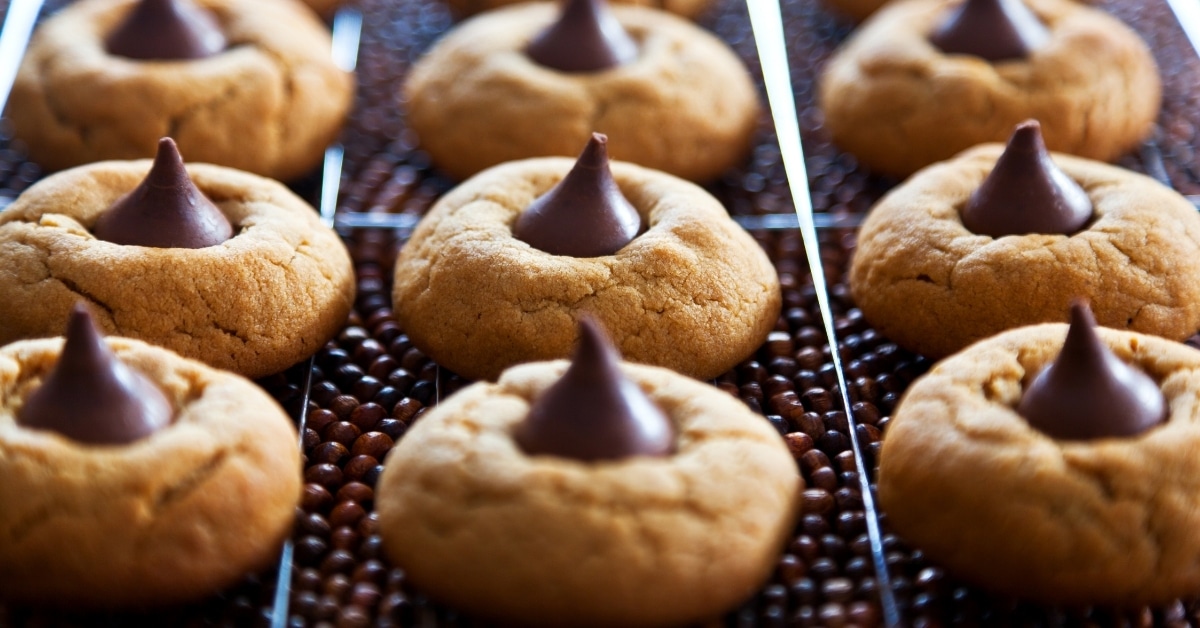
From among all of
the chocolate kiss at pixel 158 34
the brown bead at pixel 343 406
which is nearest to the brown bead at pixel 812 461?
the brown bead at pixel 343 406

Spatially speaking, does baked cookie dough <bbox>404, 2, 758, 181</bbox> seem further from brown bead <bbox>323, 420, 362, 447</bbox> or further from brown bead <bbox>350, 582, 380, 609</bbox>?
brown bead <bbox>350, 582, 380, 609</bbox>

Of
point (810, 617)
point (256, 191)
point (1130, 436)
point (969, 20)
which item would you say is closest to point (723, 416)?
Answer: point (810, 617)

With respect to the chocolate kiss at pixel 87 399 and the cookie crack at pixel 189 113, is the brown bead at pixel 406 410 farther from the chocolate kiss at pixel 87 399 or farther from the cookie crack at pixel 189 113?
the cookie crack at pixel 189 113

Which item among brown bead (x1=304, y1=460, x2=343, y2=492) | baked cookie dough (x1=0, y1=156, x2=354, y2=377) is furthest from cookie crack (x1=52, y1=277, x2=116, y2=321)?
brown bead (x1=304, y1=460, x2=343, y2=492)

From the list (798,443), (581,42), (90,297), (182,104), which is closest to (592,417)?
(798,443)

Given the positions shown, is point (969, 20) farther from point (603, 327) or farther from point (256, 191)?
point (256, 191)

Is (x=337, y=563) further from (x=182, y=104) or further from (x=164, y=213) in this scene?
(x=182, y=104)
